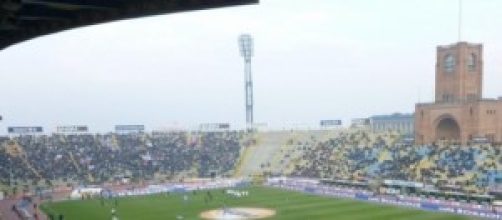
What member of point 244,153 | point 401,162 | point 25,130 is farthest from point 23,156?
point 401,162

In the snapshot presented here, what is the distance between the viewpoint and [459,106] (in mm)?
76938

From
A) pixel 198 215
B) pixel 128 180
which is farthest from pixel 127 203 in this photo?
pixel 128 180

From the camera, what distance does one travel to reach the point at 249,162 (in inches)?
3829

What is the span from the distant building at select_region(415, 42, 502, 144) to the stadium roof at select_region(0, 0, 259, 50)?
207ft

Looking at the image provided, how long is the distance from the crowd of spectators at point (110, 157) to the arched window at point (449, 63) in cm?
3783

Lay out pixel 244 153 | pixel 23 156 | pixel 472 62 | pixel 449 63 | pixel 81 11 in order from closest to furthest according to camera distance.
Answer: pixel 81 11 → pixel 472 62 → pixel 449 63 → pixel 23 156 → pixel 244 153

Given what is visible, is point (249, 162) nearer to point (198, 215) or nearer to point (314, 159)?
A: point (314, 159)

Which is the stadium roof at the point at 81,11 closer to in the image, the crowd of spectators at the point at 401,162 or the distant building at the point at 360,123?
the crowd of spectators at the point at 401,162

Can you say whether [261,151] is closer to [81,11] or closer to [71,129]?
[71,129]

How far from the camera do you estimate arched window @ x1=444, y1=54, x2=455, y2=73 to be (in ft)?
260

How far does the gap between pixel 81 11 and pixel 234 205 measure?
40.2 metres

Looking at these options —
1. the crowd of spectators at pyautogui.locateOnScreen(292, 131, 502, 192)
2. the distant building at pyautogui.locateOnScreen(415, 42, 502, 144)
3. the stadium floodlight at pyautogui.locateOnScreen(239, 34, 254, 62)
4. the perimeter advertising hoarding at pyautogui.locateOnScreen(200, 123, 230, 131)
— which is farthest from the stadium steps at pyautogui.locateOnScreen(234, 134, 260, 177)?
the distant building at pyautogui.locateOnScreen(415, 42, 502, 144)

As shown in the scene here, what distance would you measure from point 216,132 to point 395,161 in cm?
4463

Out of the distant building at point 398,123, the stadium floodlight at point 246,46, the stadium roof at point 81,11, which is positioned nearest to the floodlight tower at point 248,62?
the stadium floodlight at point 246,46
